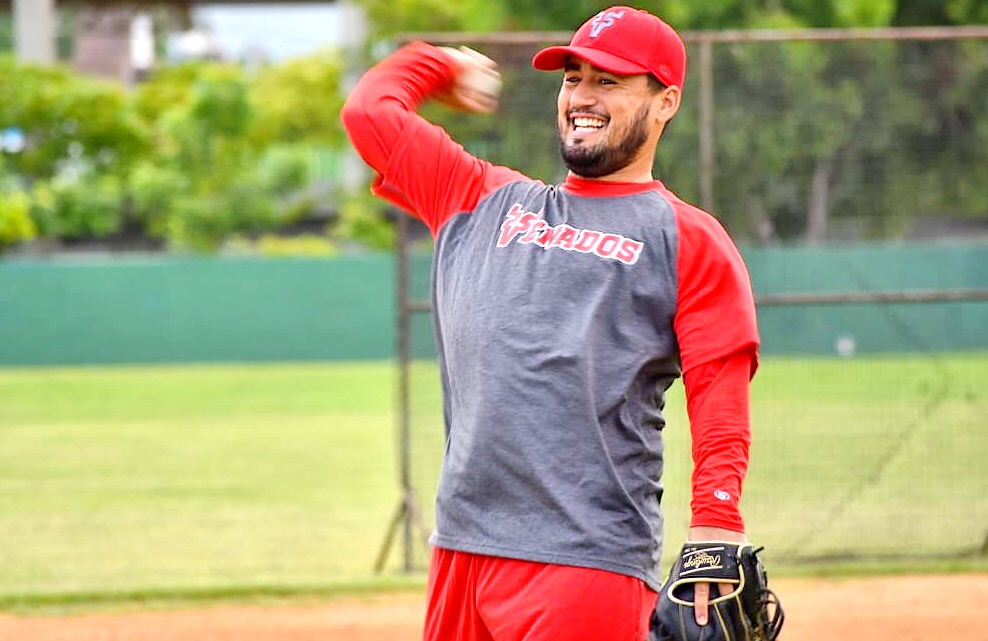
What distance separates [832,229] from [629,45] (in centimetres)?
641

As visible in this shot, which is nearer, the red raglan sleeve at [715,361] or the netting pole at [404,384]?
the red raglan sleeve at [715,361]

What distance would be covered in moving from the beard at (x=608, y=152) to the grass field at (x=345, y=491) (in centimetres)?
499

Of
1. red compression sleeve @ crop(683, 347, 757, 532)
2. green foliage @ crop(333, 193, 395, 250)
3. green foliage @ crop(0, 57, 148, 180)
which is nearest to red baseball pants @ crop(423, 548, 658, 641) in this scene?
red compression sleeve @ crop(683, 347, 757, 532)

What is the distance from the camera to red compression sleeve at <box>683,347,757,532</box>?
3.04 metres

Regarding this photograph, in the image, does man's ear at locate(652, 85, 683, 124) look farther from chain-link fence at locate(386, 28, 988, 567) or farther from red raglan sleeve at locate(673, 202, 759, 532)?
chain-link fence at locate(386, 28, 988, 567)

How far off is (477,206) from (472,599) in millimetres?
882

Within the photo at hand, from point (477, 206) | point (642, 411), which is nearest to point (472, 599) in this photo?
point (642, 411)

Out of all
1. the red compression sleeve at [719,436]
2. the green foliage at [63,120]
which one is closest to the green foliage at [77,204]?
the green foliage at [63,120]

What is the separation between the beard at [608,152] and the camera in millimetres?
3312

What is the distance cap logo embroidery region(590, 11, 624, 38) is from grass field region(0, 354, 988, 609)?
5.08m

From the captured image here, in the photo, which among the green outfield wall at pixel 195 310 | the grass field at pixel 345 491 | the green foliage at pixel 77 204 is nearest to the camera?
the grass field at pixel 345 491

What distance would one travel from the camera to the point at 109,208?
36844 millimetres

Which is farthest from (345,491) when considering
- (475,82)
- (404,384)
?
(475,82)

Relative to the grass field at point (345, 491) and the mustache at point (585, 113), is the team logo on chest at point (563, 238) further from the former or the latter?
the grass field at point (345, 491)
